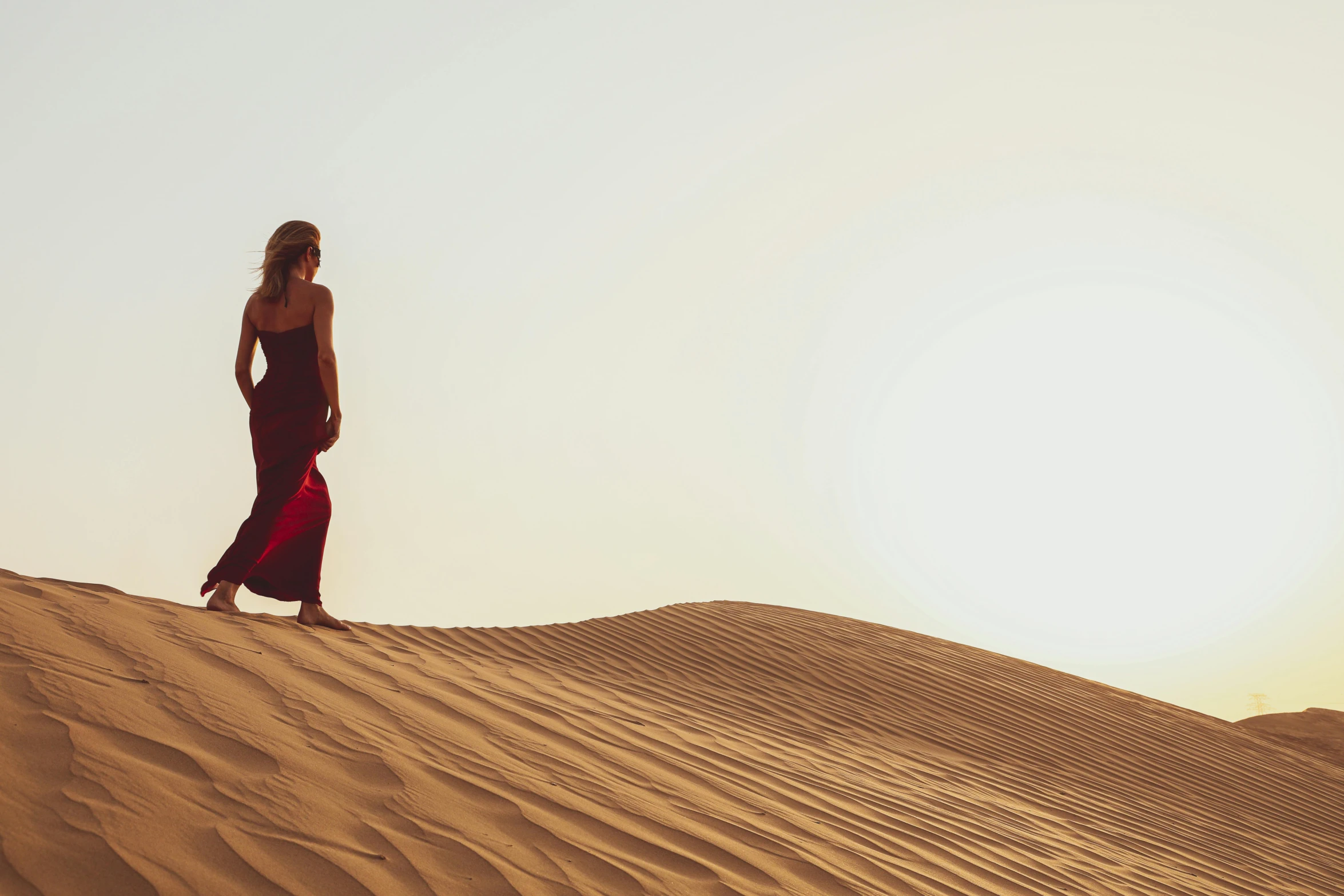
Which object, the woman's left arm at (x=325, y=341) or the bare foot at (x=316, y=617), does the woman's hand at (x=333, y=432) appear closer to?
the woman's left arm at (x=325, y=341)

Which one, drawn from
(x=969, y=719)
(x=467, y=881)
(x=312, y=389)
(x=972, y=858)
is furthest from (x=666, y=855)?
(x=969, y=719)

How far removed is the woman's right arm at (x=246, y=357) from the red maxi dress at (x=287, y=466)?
0.24 ft

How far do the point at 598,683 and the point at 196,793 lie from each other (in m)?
4.11

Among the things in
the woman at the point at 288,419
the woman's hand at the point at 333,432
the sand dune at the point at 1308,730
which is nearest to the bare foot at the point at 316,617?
the woman at the point at 288,419

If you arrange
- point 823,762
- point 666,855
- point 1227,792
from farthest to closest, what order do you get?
point 1227,792 → point 823,762 → point 666,855

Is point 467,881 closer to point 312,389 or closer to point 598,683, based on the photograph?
point 312,389

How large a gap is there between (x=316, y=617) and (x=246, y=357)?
55.6 inches

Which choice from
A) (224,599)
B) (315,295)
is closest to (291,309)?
(315,295)

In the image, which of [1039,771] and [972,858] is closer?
[972,858]

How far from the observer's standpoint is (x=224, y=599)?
15.7ft

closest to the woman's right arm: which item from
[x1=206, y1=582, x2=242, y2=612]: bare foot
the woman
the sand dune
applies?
the woman

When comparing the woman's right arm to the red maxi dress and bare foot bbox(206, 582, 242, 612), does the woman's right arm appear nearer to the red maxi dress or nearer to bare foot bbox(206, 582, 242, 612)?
the red maxi dress

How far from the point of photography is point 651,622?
9.91m

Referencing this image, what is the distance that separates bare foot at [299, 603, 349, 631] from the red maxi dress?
0.04 meters
